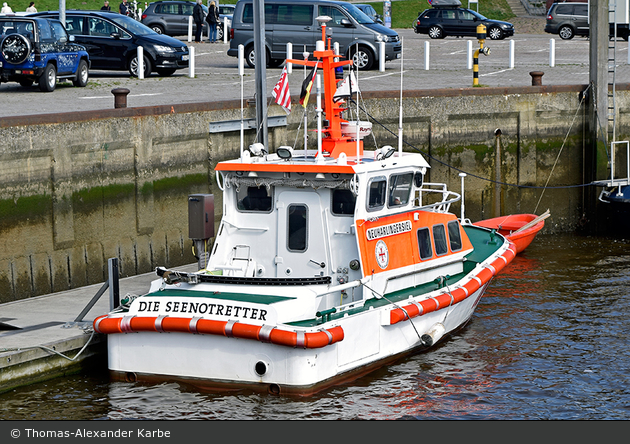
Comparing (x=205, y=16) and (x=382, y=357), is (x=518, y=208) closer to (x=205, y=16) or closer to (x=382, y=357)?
(x=382, y=357)

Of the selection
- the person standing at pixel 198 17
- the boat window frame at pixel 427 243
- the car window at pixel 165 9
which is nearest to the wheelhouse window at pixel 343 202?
the boat window frame at pixel 427 243

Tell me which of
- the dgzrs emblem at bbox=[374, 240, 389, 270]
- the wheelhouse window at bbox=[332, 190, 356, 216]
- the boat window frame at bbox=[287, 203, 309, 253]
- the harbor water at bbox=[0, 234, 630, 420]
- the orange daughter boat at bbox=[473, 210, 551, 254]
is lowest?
the harbor water at bbox=[0, 234, 630, 420]

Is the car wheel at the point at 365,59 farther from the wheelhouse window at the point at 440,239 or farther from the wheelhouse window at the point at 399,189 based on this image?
the wheelhouse window at the point at 399,189

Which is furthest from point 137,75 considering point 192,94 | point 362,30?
point 362,30

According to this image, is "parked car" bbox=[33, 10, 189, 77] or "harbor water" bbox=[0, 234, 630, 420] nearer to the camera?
"harbor water" bbox=[0, 234, 630, 420]

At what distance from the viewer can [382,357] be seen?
11297mm

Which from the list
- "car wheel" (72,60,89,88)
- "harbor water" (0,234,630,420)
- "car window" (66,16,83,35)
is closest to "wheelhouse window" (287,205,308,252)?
"harbor water" (0,234,630,420)

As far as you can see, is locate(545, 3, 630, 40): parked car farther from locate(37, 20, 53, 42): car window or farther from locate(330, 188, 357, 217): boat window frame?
locate(330, 188, 357, 217): boat window frame

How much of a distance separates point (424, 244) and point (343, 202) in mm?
1539

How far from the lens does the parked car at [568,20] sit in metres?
38.4

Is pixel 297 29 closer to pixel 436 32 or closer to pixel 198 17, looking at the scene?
pixel 198 17

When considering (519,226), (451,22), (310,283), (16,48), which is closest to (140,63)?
(16,48)

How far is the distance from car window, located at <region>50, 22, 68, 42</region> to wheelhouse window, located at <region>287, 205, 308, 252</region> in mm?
9921

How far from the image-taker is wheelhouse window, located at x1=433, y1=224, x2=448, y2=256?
1264cm
